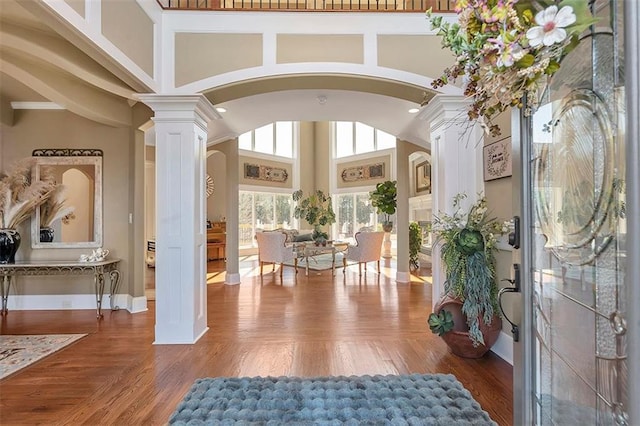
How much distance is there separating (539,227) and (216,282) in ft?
19.0

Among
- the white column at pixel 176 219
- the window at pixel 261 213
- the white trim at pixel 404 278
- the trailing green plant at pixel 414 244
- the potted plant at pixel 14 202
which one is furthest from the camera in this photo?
the window at pixel 261 213

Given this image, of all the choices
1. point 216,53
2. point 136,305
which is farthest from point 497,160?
point 136,305

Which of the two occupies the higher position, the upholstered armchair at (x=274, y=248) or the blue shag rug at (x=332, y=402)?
the upholstered armchair at (x=274, y=248)

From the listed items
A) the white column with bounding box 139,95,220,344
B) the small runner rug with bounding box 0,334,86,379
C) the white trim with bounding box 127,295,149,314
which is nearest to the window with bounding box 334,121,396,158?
the white column with bounding box 139,95,220,344

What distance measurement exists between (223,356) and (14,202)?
344 centimetres

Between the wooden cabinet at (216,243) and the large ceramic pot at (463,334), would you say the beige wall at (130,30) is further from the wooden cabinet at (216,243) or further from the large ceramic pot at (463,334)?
the wooden cabinet at (216,243)

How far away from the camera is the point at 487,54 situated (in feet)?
2.83

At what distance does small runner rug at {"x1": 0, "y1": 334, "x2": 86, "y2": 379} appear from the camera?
2.68 meters

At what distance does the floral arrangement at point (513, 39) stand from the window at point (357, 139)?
1009 centimetres

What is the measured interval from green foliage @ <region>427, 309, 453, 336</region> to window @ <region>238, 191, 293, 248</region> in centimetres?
847

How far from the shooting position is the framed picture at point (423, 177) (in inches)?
319

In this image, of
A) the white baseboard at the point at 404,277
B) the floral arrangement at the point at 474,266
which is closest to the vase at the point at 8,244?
the floral arrangement at the point at 474,266

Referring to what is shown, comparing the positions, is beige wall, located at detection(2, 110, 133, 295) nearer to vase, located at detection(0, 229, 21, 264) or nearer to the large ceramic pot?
vase, located at detection(0, 229, 21, 264)

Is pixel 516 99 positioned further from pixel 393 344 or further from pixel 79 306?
pixel 79 306
